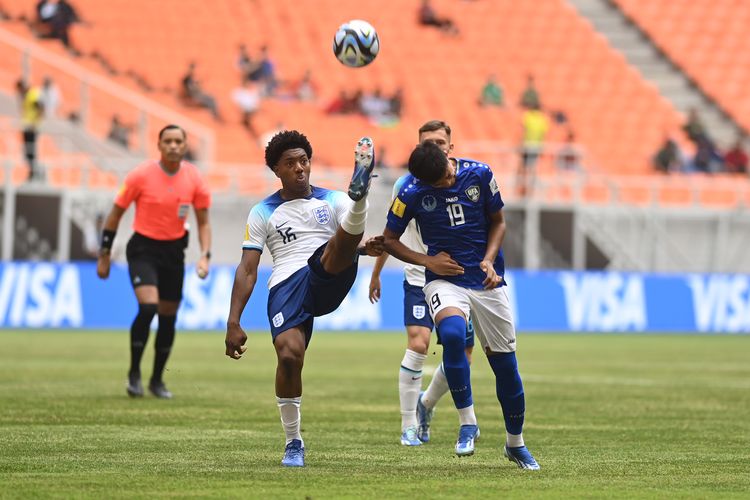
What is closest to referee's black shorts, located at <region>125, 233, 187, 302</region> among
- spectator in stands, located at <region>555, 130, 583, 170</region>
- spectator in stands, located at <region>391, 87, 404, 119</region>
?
spectator in stands, located at <region>555, 130, 583, 170</region>

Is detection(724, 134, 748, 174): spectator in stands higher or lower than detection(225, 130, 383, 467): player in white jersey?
higher

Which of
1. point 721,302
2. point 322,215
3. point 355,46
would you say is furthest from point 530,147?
point 322,215

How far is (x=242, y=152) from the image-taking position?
33656 millimetres

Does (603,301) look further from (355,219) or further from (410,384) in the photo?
(355,219)

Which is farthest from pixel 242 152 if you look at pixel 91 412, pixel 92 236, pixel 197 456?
pixel 197 456

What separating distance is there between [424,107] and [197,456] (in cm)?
2880

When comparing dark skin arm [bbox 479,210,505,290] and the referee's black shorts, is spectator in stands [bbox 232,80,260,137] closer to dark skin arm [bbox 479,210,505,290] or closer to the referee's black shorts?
the referee's black shorts

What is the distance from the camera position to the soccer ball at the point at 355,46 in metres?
10.8

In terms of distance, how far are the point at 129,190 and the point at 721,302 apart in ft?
63.2

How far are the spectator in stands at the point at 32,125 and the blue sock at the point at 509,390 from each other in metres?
20.8

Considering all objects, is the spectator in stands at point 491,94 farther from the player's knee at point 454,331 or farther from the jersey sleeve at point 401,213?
the player's knee at point 454,331

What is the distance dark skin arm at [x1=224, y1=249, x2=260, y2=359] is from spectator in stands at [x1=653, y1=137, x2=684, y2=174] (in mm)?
28783

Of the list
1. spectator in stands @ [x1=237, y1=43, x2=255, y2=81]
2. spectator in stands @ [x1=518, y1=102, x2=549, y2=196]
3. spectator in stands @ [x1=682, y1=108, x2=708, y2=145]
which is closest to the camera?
spectator in stands @ [x1=518, y1=102, x2=549, y2=196]

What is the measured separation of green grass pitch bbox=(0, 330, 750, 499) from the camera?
8195 millimetres
